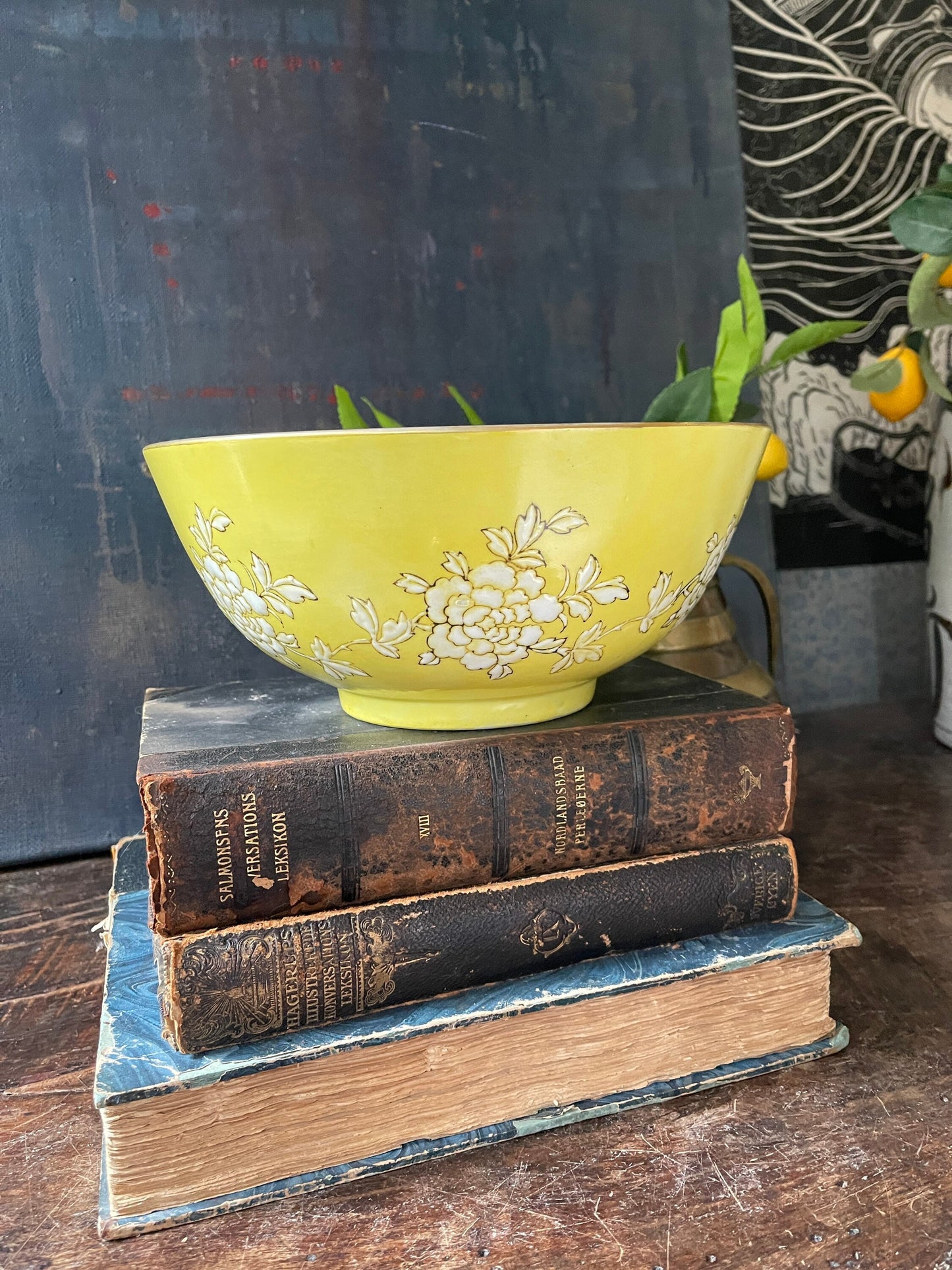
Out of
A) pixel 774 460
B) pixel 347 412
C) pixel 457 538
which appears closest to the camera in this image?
pixel 457 538

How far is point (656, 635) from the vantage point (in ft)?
1.44

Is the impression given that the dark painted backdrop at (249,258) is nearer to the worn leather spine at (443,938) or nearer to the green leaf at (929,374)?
the green leaf at (929,374)

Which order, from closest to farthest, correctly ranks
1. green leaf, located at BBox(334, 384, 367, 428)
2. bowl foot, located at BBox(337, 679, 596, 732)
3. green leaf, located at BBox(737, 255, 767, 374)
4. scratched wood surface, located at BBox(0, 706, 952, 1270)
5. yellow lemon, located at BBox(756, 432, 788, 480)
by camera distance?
scratched wood surface, located at BBox(0, 706, 952, 1270)
bowl foot, located at BBox(337, 679, 596, 732)
green leaf, located at BBox(737, 255, 767, 374)
green leaf, located at BBox(334, 384, 367, 428)
yellow lemon, located at BBox(756, 432, 788, 480)

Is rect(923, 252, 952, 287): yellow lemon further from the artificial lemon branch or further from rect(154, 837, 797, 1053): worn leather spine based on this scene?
rect(154, 837, 797, 1053): worn leather spine

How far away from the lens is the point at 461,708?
1.42 ft

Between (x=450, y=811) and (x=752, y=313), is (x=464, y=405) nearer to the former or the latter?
(x=752, y=313)

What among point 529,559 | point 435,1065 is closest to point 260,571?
point 529,559

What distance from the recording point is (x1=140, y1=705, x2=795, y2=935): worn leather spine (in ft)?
1.21

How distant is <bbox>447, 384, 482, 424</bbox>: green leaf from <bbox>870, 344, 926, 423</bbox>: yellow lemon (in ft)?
1.21

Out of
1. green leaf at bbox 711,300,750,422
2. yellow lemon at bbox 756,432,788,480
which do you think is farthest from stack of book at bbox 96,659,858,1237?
yellow lemon at bbox 756,432,788,480

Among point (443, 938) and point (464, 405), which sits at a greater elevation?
point (464, 405)

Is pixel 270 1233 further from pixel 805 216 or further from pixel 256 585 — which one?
pixel 805 216

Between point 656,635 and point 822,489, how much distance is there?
645 millimetres

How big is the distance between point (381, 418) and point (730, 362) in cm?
25
